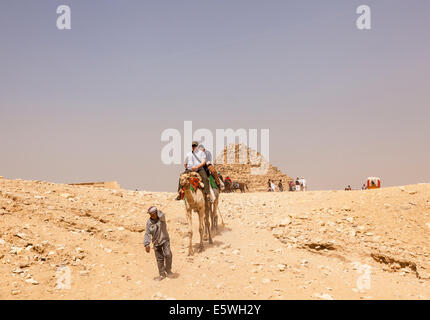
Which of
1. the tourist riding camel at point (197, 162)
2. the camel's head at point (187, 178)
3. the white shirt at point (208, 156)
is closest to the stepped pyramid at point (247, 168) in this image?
the white shirt at point (208, 156)

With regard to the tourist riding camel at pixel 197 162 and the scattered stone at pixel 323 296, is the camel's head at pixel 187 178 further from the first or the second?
the scattered stone at pixel 323 296

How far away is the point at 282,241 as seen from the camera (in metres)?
9.48

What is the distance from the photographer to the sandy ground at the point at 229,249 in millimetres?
6340

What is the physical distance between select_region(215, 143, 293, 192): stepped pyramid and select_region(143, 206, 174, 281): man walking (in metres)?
41.3

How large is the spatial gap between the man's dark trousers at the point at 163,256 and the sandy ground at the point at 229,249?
31cm


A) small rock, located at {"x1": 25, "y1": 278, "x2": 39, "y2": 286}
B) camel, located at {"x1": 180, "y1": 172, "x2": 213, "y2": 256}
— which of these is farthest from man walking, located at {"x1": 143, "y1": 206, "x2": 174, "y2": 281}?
small rock, located at {"x1": 25, "y1": 278, "x2": 39, "y2": 286}

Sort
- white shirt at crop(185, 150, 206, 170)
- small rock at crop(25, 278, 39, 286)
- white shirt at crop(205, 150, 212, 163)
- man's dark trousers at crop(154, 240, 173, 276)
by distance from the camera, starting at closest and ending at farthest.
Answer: small rock at crop(25, 278, 39, 286)
man's dark trousers at crop(154, 240, 173, 276)
white shirt at crop(185, 150, 206, 170)
white shirt at crop(205, 150, 212, 163)

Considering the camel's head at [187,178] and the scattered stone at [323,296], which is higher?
the camel's head at [187,178]

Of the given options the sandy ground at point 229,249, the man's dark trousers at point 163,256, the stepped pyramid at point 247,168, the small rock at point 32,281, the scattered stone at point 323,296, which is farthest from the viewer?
the stepped pyramid at point 247,168

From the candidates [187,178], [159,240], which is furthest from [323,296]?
[187,178]

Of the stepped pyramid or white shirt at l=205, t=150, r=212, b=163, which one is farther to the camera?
the stepped pyramid

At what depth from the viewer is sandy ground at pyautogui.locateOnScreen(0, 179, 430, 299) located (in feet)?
20.8

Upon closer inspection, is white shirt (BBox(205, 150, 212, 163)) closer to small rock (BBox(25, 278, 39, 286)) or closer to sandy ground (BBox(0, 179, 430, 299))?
sandy ground (BBox(0, 179, 430, 299))
